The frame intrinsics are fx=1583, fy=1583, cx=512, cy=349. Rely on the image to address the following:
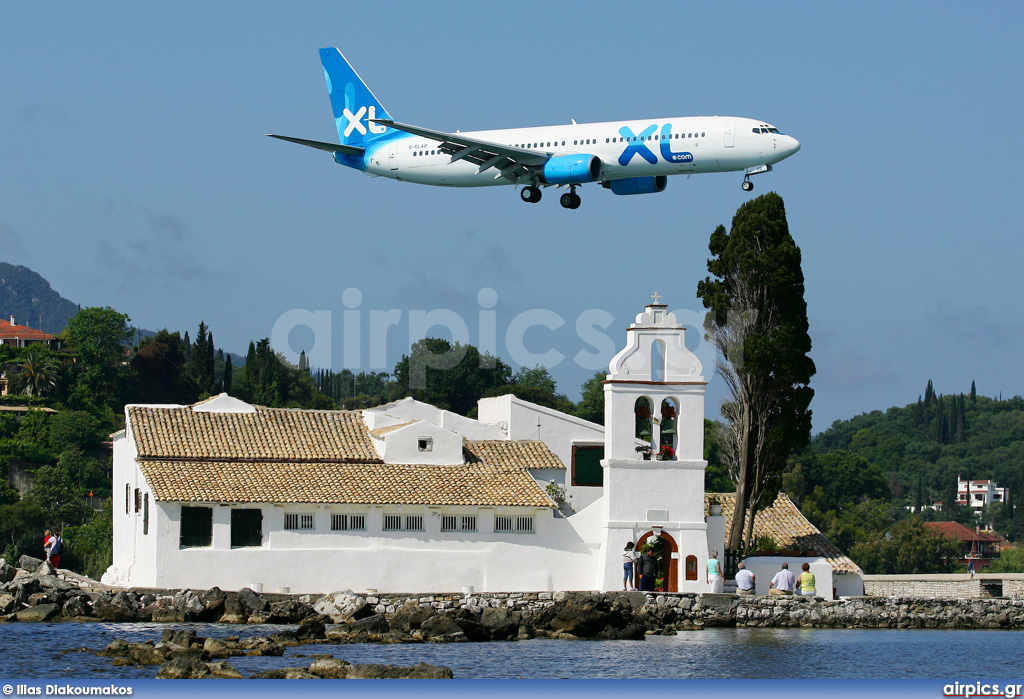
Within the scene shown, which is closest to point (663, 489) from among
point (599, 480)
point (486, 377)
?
point (599, 480)

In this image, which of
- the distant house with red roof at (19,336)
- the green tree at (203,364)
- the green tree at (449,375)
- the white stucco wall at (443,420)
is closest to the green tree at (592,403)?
the green tree at (449,375)

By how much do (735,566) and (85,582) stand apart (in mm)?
18114

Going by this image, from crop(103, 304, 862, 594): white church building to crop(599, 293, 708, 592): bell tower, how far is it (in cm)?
4

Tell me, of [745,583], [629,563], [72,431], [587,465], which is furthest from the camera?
[72,431]

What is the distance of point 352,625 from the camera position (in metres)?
36.6

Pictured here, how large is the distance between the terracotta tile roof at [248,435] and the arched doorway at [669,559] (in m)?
8.38

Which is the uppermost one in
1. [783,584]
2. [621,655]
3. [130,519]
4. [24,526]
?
[130,519]

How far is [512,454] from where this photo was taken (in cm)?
4772

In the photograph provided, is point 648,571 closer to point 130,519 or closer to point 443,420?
point 443,420

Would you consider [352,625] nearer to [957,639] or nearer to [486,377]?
[957,639]

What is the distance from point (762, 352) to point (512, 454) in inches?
322

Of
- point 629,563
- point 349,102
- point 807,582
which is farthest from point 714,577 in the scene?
point 349,102

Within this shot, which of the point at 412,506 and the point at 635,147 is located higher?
the point at 635,147

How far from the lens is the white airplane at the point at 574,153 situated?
46.1m
